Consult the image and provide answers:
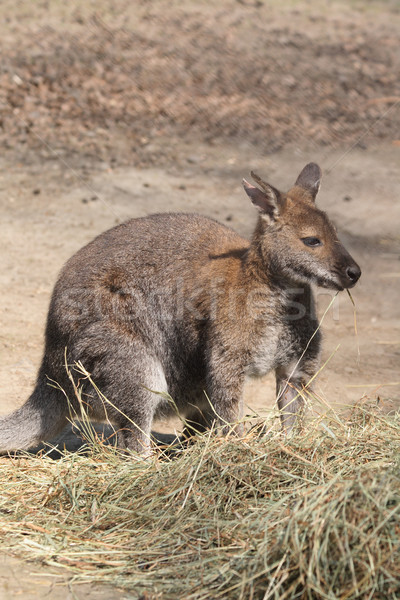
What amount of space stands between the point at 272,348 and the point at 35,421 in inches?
55.0

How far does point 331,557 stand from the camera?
2.99 m

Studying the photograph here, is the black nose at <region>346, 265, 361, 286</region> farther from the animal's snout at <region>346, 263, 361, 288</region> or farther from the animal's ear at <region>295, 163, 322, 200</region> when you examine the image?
the animal's ear at <region>295, 163, 322, 200</region>

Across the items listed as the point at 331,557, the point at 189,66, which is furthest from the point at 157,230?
the point at 189,66

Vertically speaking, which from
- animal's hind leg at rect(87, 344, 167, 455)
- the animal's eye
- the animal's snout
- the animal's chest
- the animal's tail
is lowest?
the animal's tail

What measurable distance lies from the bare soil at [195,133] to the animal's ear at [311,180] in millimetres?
1421

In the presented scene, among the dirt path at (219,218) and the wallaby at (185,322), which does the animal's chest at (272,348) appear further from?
the dirt path at (219,218)

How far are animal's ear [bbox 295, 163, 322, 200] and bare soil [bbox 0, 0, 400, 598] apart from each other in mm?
1421

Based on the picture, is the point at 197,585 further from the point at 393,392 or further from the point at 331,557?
the point at 393,392

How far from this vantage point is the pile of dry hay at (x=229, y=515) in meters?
2.98

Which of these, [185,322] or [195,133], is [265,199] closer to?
[185,322]

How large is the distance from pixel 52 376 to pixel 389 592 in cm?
244

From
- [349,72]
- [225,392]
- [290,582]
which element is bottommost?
[349,72]

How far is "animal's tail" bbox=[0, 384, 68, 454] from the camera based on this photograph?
450 cm

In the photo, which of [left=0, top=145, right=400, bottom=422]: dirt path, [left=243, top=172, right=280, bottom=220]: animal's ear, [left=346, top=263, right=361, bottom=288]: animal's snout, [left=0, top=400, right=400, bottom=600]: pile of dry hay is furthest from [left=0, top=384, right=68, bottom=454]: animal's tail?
[left=346, top=263, right=361, bottom=288]: animal's snout
